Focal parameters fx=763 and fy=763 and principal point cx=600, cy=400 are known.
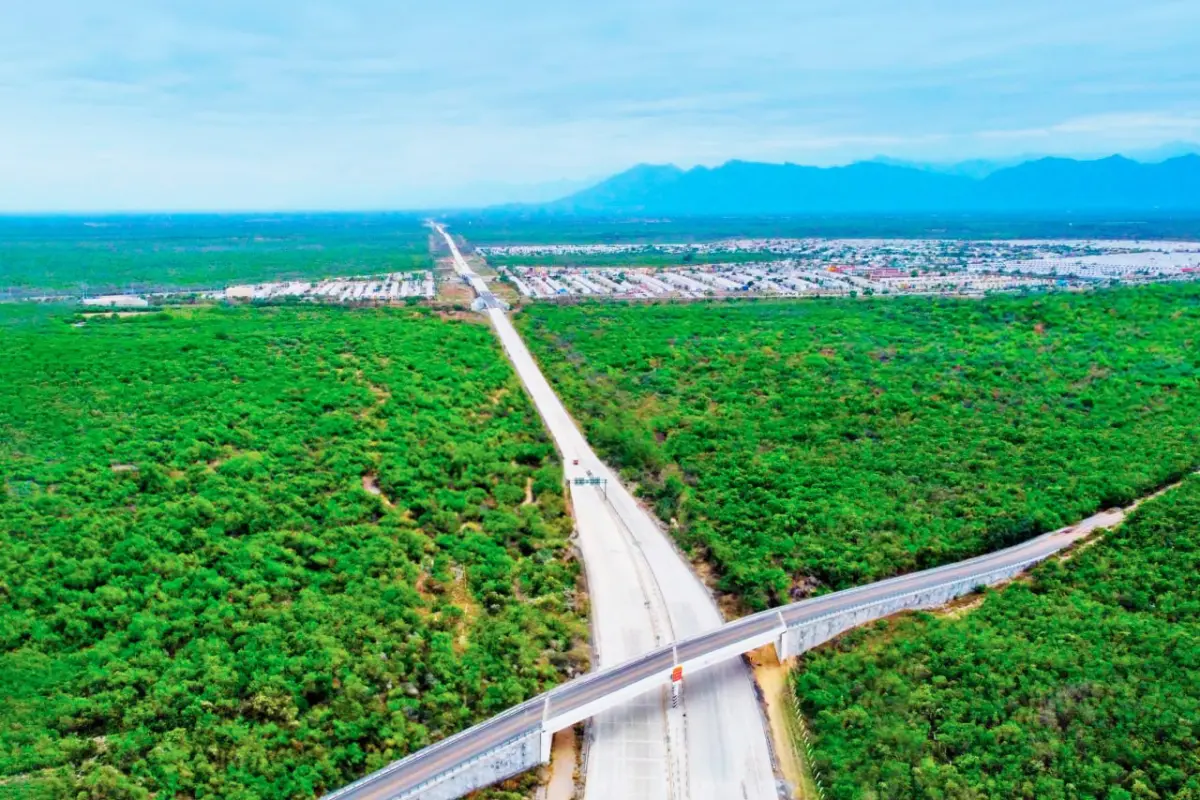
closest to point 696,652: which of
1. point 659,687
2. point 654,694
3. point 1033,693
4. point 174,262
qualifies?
point 659,687

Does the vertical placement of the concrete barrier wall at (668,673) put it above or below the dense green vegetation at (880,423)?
below

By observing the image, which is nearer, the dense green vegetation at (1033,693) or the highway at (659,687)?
the dense green vegetation at (1033,693)

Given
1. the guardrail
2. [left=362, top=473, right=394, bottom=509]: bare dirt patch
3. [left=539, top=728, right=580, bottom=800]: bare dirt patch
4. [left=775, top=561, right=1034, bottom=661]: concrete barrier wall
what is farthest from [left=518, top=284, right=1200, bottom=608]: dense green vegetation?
[left=362, top=473, right=394, bottom=509]: bare dirt patch

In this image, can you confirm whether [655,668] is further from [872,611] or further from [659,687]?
[872,611]

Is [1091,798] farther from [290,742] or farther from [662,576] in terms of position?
[290,742]

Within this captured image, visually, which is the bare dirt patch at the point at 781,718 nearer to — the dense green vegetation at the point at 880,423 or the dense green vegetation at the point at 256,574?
the dense green vegetation at the point at 880,423

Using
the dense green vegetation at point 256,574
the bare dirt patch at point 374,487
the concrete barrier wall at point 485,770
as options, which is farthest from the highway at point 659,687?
the bare dirt patch at point 374,487

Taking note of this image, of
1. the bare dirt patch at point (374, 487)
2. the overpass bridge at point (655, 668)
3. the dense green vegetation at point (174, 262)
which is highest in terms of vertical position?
the dense green vegetation at point (174, 262)
